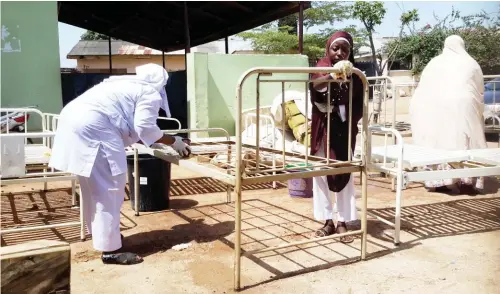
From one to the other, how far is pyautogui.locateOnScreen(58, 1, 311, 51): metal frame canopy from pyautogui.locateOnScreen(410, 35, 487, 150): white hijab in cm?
356

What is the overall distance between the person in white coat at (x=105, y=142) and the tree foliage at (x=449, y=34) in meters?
15.6

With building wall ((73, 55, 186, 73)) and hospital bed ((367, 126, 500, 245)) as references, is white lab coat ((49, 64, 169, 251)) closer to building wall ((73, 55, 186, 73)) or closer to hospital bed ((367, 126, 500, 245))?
hospital bed ((367, 126, 500, 245))

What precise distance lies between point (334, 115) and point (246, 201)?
6.65ft

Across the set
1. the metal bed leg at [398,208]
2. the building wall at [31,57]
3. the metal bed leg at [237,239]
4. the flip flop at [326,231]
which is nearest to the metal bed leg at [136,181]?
the flip flop at [326,231]

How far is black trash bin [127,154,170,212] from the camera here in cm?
504

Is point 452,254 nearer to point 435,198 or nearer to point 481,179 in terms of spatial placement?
point 435,198

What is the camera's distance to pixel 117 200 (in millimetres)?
3672

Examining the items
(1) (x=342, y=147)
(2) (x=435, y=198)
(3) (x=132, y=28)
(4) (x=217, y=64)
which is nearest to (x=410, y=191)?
(2) (x=435, y=198)

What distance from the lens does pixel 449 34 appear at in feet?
77.5

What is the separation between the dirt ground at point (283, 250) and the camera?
322cm

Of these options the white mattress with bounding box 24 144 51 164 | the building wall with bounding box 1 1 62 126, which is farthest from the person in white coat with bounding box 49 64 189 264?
the building wall with bounding box 1 1 62 126

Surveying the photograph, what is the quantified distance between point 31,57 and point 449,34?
69.6ft

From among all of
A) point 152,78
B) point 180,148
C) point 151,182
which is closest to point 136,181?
point 151,182

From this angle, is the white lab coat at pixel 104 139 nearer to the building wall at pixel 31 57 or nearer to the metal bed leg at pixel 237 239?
the metal bed leg at pixel 237 239
